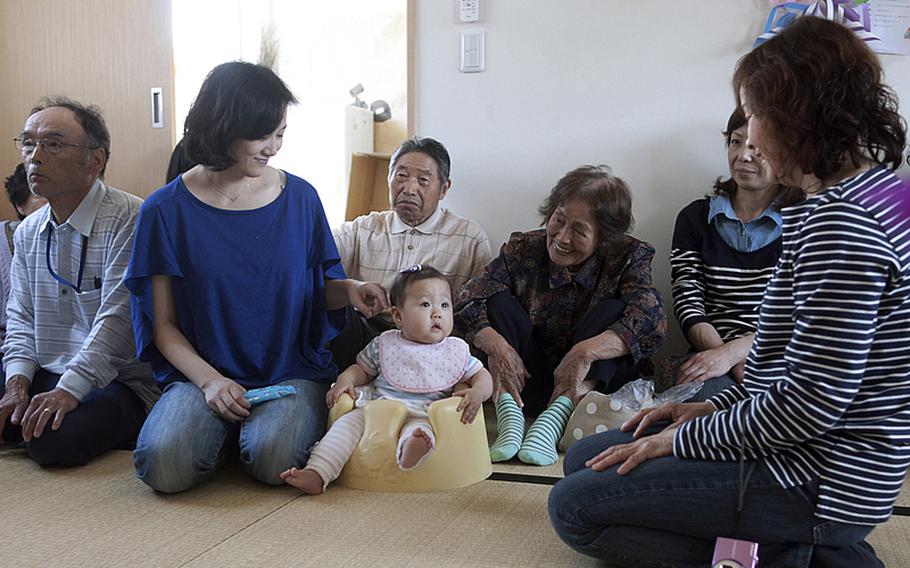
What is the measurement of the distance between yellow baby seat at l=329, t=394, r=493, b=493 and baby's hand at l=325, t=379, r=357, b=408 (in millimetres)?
106

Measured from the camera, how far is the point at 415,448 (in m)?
1.83

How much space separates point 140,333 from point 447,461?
31.0 inches

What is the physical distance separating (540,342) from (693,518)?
50.1 inches

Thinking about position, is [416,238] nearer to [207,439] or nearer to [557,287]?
[557,287]

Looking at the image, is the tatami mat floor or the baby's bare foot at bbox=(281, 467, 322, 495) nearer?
the tatami mat floor

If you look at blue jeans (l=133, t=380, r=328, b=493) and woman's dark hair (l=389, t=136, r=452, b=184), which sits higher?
woman's dark hair (l=389, t=136, r=452, b=184)

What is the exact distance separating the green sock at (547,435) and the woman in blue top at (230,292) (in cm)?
53

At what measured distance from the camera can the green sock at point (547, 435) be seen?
6.88 feet

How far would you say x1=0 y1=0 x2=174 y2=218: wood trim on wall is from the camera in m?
3.59

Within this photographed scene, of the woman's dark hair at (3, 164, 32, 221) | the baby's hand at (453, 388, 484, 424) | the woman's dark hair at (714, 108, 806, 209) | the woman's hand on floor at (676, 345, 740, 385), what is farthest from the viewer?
the woman's dark hair at (3, 164, 32, 221)

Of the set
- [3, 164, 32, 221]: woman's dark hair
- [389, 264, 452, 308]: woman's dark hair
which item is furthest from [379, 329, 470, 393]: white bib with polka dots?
[3, 164, 32, 221]: woman's dark hair

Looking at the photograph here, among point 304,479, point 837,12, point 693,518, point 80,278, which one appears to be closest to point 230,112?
point 80,278

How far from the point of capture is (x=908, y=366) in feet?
3.86

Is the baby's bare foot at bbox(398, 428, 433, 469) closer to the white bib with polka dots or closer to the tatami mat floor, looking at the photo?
the tatami mat floor
